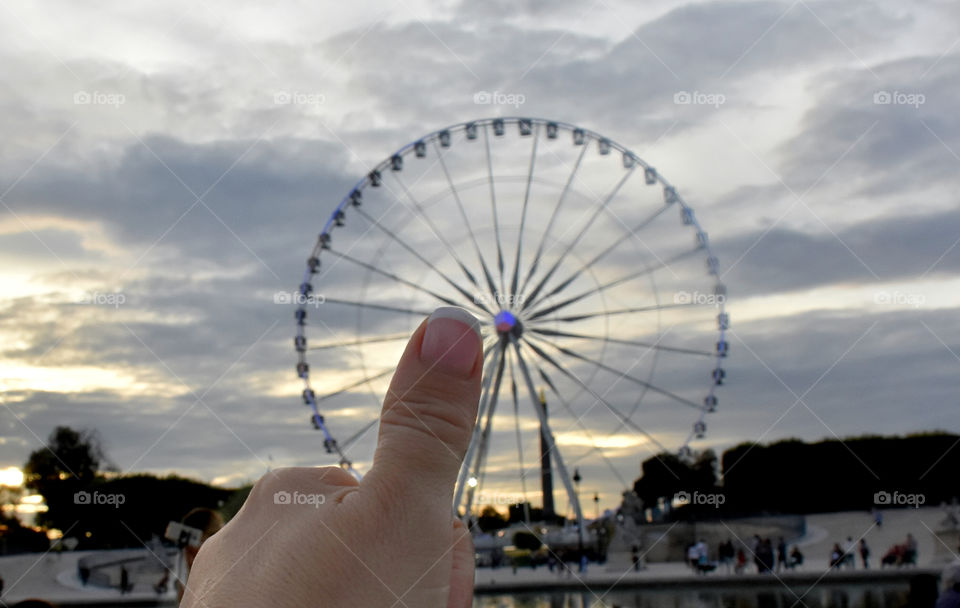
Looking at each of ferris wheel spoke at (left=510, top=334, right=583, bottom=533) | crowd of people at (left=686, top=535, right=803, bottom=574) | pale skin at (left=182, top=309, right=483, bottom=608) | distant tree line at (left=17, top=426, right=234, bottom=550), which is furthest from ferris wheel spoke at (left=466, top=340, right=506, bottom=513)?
distant tree line at (left=17, top=426, right=234, bottom=550)

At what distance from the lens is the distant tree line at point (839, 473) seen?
59562mm

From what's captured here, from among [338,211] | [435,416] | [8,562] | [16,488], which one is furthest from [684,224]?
[16,488]

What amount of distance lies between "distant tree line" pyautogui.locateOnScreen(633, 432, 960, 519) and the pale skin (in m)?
58.4

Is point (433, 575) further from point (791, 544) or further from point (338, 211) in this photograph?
point (791, 544)

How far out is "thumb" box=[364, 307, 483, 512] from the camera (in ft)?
4.38

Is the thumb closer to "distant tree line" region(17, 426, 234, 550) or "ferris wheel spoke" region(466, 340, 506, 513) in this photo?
"ferris wheel spoke" region(466, 340, 506, 513)

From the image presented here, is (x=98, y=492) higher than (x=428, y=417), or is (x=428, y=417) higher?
(x=98, y=492)

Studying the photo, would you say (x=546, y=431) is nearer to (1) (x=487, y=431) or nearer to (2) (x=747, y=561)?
(1) (x=487, y=431)

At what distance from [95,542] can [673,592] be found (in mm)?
37552

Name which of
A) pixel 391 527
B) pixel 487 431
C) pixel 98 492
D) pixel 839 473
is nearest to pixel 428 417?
pixel 391 527

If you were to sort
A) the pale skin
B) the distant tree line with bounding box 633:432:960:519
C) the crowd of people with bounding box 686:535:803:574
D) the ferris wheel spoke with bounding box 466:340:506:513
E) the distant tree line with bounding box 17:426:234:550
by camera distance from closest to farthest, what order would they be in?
the pale skin
the ferris wheel spoke with bounding box 466:340:506:513
the crowd of people with bounding box 686:535:803:574
the distant tree line with bounding box 17:426:234:550
the distant tree line with bounding box 633:432:960:519

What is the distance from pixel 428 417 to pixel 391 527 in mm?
155

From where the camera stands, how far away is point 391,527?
4.39ft

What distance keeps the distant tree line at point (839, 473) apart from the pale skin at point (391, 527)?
58.4 meters
